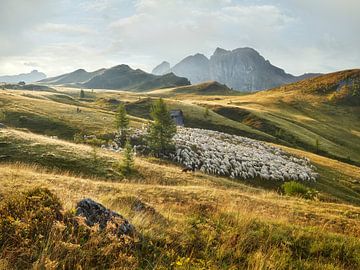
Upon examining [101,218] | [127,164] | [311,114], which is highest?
[311,114]

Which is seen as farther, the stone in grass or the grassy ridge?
the stone in grass

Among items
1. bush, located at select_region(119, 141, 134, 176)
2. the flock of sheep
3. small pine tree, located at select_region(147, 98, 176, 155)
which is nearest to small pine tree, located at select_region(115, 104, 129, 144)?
the flock of sheep

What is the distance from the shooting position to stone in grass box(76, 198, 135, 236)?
24.6 ft

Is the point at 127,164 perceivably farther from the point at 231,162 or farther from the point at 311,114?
the point at 311,114

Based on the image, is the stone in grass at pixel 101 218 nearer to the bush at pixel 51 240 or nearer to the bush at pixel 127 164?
the bush at pixel 51 240

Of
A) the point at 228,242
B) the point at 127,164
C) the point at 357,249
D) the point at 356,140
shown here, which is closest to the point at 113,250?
the point at 228,242

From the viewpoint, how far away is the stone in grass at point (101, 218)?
7.48 meters

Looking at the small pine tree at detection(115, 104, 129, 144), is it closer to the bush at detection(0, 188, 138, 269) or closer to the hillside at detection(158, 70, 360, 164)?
the bush at detection(0, 188, 138, 269)

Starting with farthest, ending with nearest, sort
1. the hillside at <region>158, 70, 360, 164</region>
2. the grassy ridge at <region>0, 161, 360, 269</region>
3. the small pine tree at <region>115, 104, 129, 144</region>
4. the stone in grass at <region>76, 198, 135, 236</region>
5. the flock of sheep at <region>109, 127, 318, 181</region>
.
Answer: the hillside at <region>158, 70, 360, 164</region>, the small pine tree at <region>115, 104, 129, 144</region>, the flock of sheep at <region>109, 127, 318, 181</region>, the stone in grass at <region>76, 198, 135, 236</region>, the grassy ridge at <region>0, 161, 360, 269</region>

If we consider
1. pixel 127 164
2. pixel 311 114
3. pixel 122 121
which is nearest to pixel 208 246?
pixel 127 164

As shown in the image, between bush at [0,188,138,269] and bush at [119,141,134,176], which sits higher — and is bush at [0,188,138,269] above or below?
above

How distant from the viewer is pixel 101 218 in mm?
7742

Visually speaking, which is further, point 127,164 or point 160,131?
point 160,131

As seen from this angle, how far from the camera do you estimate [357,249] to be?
9.50 metres
